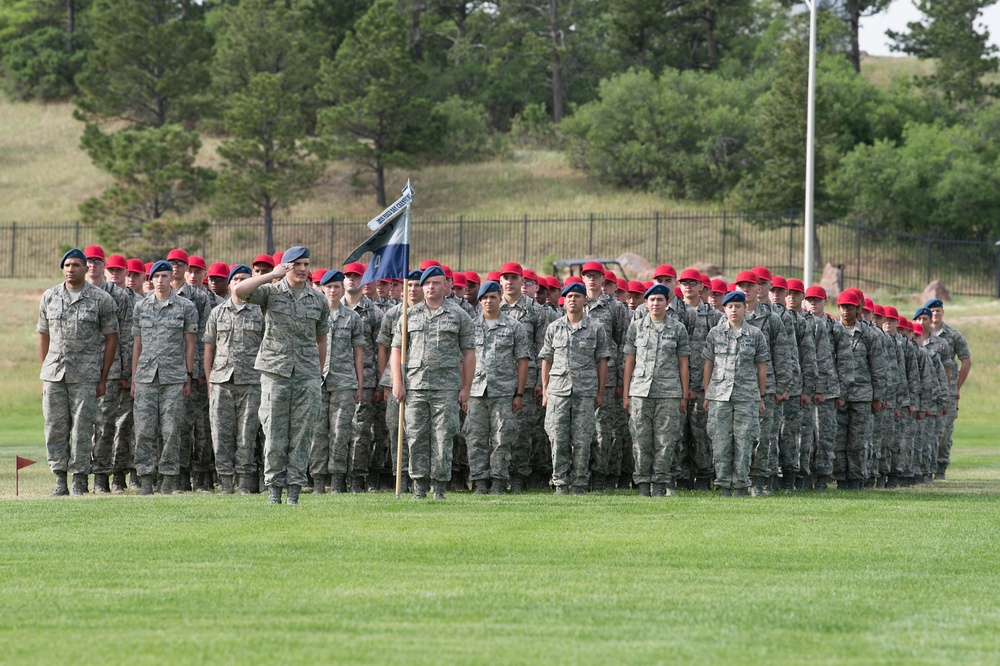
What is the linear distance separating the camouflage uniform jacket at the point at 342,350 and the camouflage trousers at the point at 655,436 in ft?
9.35

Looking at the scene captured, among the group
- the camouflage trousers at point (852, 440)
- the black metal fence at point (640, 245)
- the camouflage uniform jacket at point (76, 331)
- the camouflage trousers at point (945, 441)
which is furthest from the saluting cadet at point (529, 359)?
the black metal fence at point (640, 245)

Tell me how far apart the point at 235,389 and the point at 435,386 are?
7.39 ft

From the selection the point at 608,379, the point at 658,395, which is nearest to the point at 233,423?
the point at 608,379

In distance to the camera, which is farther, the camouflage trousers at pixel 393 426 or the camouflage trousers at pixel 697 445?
the camouflage trousers at pixel 697 445

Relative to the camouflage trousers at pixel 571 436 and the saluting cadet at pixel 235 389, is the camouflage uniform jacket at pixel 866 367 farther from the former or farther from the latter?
the saluting cadet at pixel 235 389

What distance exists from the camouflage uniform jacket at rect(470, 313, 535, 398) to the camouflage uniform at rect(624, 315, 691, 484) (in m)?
1.19

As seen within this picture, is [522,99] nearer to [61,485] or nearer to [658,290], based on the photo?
[658,290]

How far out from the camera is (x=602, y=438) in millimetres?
14922

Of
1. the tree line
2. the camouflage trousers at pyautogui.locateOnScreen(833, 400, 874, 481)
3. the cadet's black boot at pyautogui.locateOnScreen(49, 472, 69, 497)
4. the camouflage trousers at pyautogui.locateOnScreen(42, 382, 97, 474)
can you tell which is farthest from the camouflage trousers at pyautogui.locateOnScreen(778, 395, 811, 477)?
the tree line

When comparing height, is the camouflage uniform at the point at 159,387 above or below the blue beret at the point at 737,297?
below

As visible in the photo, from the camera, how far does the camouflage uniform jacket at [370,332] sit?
15.1m

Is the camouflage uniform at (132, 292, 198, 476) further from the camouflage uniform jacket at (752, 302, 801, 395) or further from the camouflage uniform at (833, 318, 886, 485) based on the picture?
the camouflage uniform at (833, 318, 886, 485)

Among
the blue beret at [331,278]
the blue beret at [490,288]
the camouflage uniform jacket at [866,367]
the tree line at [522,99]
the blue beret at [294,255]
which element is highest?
the tree line at [522,99]

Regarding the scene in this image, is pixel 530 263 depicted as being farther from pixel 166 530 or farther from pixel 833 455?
pixel 166 530
